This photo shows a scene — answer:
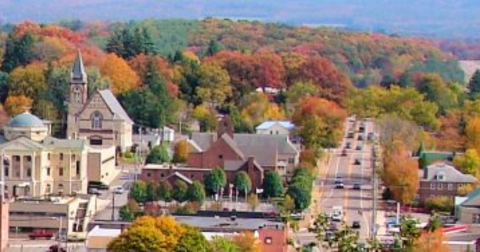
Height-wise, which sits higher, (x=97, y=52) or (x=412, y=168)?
(x=97, y=52)

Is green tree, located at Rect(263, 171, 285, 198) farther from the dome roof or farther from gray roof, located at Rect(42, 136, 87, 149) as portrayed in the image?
the dome roof

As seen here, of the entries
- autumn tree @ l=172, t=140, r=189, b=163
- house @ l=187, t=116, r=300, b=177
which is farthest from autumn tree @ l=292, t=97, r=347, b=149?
autumn tree @ l=172, t=140, r=189, b=163

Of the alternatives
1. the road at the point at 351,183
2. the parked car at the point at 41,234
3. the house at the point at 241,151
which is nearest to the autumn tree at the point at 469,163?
the road at the point at 351,183

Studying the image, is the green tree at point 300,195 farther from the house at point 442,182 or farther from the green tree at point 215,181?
the house at point 442,182

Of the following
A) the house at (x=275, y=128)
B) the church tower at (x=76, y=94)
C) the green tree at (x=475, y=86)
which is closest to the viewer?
the church tower at (x=76, y=94)

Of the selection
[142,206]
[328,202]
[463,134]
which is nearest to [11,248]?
[142,206]

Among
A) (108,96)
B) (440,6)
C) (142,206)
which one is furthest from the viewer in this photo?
(440,6)

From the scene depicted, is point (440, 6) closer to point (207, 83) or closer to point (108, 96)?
point (207, 83)
